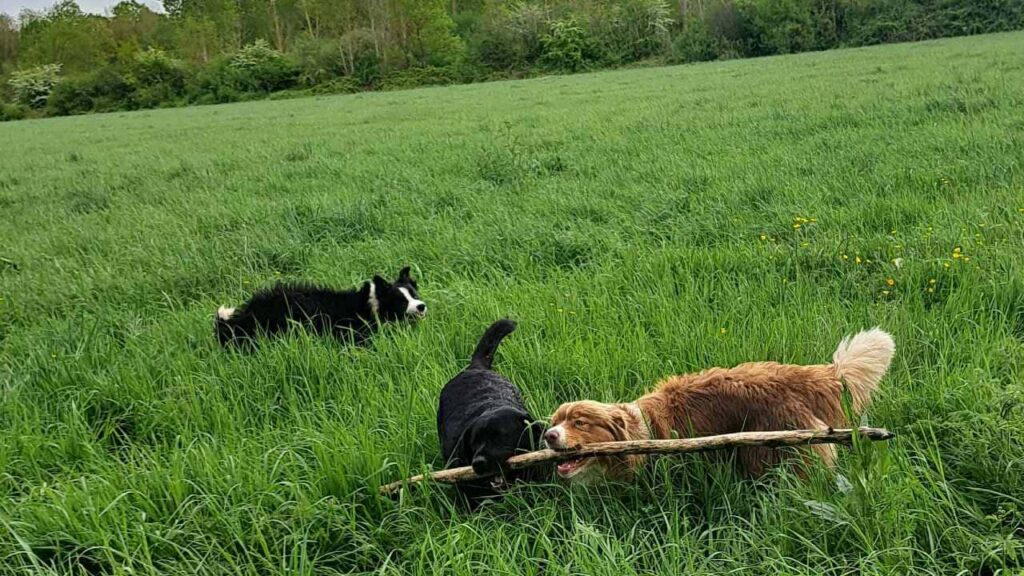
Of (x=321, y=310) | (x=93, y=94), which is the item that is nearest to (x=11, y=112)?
(x=93, y=94)

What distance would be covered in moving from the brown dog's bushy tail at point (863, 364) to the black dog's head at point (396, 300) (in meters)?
2.57

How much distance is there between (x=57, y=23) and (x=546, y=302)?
83.9 meters

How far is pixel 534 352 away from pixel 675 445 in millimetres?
1387

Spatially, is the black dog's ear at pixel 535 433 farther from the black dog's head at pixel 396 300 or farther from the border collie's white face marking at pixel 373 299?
Result: the border collie's white face marking at pixel 373 299

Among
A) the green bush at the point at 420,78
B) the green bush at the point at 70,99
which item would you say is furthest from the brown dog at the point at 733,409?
the green bush at the point at 70,99

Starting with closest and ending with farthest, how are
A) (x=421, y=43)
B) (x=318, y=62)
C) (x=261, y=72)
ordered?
(x=261, y=72) < (x=318, y=62) < (x=421, y=43)

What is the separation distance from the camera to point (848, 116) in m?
10.0

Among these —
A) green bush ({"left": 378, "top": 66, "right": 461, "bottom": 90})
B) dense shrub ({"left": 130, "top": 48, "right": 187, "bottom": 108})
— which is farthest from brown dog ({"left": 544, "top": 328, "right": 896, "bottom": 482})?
dense shrub ({"left": 130, "top": 48, "right": 187, "bottom": 108})

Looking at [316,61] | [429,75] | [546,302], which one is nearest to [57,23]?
[316,61]

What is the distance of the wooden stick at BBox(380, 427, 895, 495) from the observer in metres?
1.97

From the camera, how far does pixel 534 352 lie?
3.39 meters

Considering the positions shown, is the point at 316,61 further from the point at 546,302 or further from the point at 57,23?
the point at 546,302

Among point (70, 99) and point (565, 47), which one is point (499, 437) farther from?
point (70, 99)

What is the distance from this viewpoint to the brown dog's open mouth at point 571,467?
2272 millimetres
